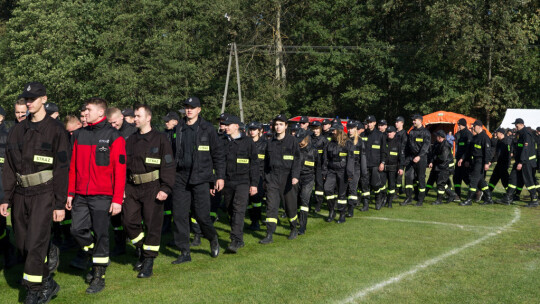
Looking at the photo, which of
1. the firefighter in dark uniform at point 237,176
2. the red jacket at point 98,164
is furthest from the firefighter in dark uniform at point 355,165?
the red jacket at point 98,164

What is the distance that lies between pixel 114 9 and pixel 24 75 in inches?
394

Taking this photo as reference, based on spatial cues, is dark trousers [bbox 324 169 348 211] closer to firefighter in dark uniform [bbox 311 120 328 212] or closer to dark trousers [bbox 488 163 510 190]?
firefighter in dark uniform [bbox 311 120 328 212]

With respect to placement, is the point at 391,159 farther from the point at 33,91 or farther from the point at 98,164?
the point at 33,91

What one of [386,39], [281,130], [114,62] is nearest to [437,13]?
[386,39]

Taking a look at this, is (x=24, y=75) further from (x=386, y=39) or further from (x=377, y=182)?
(x=377, y=182)

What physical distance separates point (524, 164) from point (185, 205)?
998cm

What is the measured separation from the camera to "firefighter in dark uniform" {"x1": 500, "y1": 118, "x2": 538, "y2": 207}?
1306cm

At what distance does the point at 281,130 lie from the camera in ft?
28.7

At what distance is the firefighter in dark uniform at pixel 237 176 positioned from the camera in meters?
7.95

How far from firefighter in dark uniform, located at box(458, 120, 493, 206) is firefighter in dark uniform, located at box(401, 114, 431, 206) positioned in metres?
1.28

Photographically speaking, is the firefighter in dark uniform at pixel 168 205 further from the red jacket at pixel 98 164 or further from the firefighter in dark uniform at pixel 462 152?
the firefighter in dark uniform at pixel 462 152

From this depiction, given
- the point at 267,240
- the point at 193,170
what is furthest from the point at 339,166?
the point at 193,170

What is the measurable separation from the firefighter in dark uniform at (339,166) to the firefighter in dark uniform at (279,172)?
63.7 inches

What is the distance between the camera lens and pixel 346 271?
6801mm
